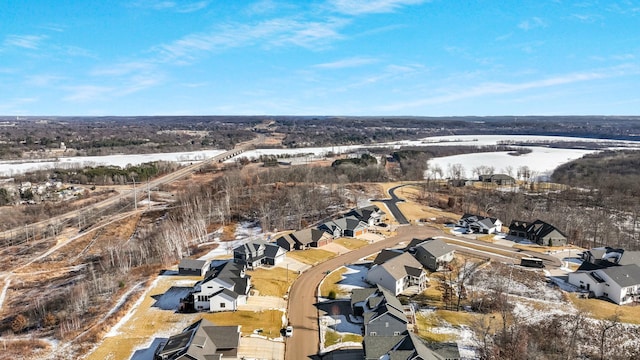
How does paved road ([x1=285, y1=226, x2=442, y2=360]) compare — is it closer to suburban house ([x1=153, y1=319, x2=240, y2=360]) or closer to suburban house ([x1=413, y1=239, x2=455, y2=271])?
suburban house ([x1=153, y1=319, x2=240, y2=360])

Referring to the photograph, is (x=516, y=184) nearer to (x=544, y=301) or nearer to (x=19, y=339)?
(x=544, y=301)

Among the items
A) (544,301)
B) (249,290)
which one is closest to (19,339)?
(249,290)

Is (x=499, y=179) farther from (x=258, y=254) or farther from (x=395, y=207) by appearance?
(x=258, y=254)

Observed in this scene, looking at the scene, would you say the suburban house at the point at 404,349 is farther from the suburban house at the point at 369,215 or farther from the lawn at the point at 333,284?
the suburban house at the point at 369,215

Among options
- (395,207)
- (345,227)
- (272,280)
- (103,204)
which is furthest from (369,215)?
(103,204)

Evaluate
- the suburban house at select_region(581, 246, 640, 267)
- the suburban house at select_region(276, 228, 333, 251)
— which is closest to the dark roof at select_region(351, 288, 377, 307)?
the suburban house at select_region(276, 228, 333, 251)
